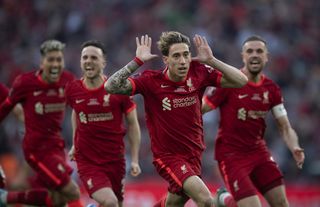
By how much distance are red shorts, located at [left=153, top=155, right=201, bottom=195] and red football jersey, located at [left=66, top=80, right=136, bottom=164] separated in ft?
3.86

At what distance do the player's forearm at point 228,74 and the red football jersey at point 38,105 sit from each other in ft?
10.7

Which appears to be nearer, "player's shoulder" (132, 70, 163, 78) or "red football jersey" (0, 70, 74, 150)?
"player's shoulder" (132, 70, 163, 78)

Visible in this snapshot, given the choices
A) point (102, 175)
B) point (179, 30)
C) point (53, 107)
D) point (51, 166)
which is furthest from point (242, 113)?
point (179, 30)

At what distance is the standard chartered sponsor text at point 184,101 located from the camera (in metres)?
11.8

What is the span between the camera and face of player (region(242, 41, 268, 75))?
1327cm

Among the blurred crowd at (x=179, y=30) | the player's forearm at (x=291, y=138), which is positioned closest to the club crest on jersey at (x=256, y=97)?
the player's forearm at (x=291, y=138)

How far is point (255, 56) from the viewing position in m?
13.3

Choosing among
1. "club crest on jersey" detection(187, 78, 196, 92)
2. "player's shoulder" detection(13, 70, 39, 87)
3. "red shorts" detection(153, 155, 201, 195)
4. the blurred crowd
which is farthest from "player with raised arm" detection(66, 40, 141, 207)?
the blurred crowd

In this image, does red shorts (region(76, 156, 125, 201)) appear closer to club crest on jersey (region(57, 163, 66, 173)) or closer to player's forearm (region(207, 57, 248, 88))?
club crest on jersey (region(57, 163, 66, 173))

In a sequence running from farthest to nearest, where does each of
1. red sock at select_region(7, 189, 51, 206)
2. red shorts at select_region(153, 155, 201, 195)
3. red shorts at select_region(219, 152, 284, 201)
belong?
red sock at select_region(7, 189, 51, 206)
red shorts at select_region(219, 152, 284, 201)
red shorts at select_region(153, 155, 201, 195)

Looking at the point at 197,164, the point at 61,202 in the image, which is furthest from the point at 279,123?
the point at 61,202

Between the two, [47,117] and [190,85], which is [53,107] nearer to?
[47,117]

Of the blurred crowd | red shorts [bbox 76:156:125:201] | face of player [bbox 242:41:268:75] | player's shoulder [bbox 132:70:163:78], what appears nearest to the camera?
player's shoulder [bbox 132:70:163:78]

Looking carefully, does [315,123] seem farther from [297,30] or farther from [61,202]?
[61,202]
